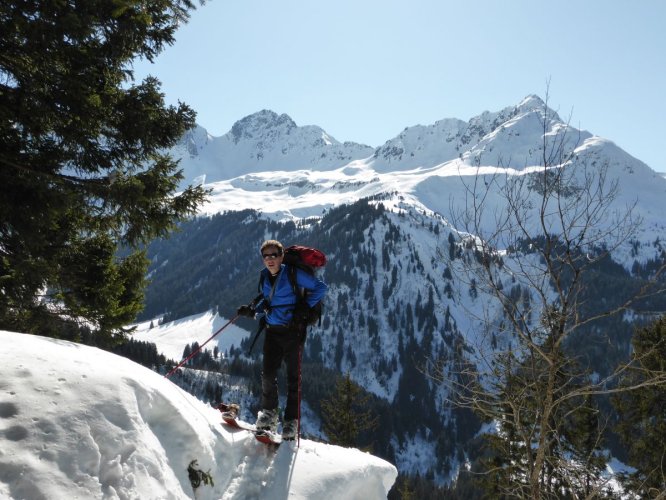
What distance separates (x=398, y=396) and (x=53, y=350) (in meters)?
180

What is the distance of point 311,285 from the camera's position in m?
6.29

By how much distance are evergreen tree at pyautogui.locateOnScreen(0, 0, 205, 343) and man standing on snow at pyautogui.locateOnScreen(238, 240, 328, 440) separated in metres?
3.11

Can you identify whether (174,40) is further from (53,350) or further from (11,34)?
(53,350)

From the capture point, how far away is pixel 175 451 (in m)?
4.55

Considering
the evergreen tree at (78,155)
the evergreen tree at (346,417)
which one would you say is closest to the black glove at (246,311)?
the evergreen tree at (78,155)

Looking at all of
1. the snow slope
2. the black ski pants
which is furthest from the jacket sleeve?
the snow slope

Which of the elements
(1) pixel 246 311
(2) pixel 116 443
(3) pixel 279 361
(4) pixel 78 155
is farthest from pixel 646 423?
(4) pixel 78 155

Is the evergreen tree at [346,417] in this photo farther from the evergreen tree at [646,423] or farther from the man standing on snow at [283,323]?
the man standing on snow at [283,323]

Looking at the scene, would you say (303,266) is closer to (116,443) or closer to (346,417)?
(116,443)

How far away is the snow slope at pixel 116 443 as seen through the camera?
3.46 m

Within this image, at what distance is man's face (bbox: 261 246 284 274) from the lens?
6215 mm

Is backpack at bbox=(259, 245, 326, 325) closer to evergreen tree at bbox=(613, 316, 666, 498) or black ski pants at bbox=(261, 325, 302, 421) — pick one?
black ski pants at bbox=(261, 325, 302, 421)

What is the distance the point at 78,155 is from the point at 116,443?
237 inches

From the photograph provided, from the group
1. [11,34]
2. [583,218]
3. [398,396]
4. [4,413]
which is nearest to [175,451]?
[4,413]
